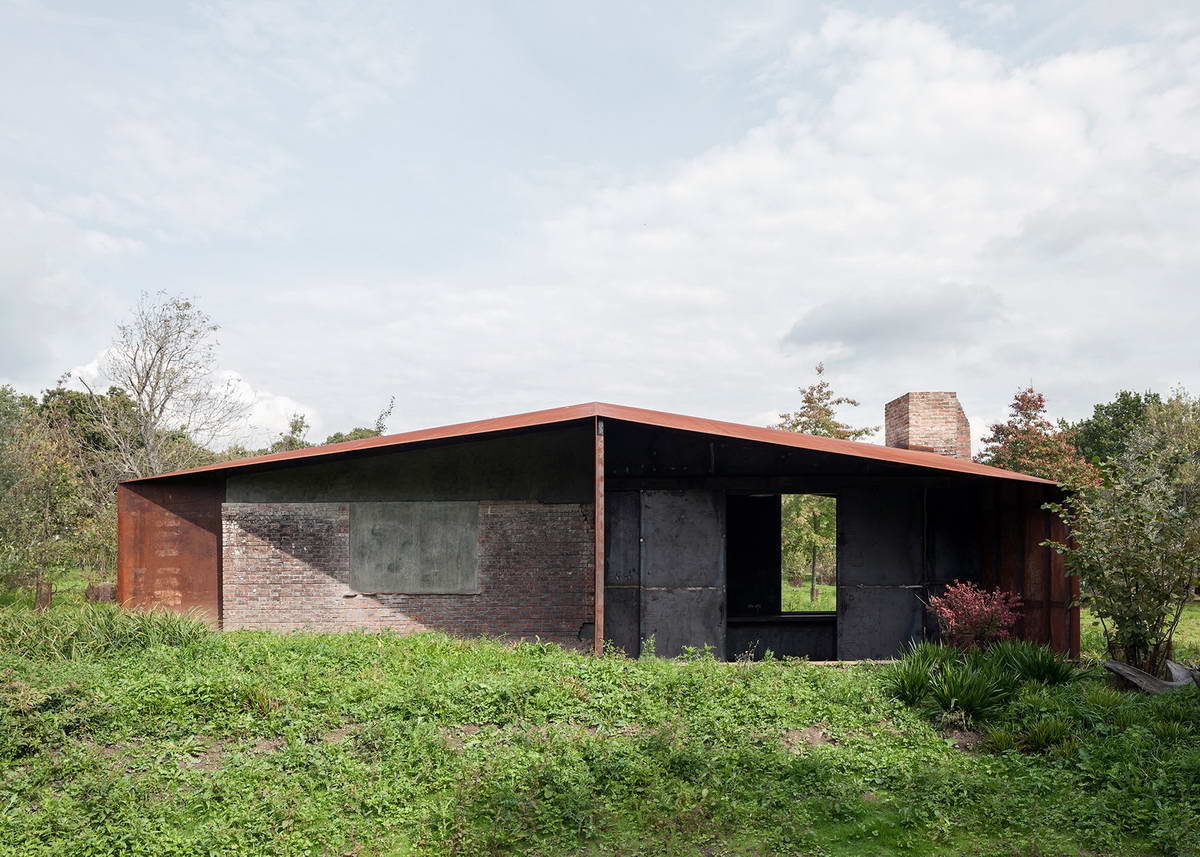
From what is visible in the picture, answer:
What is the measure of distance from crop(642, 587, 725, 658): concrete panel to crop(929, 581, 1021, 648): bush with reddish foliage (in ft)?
8.75

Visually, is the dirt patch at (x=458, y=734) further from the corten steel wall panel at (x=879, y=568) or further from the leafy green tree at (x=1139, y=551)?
the leafy green tree at (x=1139, y=551)

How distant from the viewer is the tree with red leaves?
2320cm

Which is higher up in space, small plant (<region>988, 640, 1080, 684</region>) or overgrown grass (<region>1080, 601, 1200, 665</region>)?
small plant (<region>988, 640, 1080, 684</region>)

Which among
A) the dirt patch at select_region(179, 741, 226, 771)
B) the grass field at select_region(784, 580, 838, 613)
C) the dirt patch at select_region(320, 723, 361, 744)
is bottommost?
the grass field at select_region(784, 580, 838, 613)

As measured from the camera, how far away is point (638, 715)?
7023mm

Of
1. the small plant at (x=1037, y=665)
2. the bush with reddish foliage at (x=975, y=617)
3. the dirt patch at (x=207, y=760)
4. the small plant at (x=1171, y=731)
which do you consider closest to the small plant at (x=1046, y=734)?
the small plant at (x=1171, y=731)

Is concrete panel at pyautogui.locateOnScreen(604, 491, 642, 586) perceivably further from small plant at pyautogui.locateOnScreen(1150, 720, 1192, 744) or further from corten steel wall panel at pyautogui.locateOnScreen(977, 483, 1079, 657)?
small plant at pyautogui.locateOnScreen(1150, 720, 1192, 744)

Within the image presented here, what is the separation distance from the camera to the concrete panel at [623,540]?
10.8 meters

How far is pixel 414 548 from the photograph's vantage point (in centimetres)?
1156

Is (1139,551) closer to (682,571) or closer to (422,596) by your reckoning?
(682,571)

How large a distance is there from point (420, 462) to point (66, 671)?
495cm

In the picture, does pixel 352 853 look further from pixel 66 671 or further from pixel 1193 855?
pixel 1193 855

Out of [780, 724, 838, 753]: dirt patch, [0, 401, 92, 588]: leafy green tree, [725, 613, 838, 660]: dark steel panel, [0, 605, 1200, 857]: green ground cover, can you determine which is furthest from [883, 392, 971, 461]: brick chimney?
[0, 401, 92, 588]: leafy green tree

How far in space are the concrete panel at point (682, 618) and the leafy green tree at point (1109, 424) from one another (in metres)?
27.4
